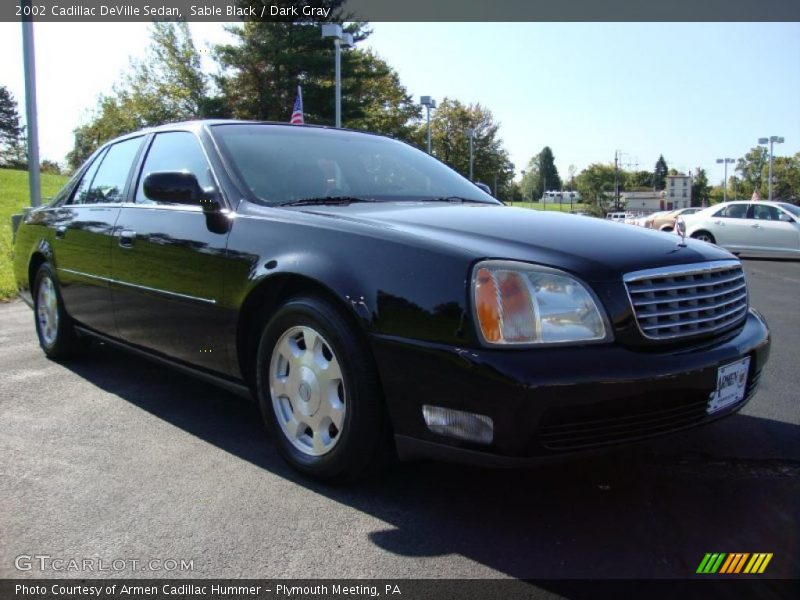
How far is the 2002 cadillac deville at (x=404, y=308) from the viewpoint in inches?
87.8

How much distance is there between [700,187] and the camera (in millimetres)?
123062

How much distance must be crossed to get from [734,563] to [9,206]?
25849 millimetres

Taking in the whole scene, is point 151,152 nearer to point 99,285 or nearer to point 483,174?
point 99,285

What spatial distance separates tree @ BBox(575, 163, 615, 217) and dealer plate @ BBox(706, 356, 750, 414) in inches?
4372

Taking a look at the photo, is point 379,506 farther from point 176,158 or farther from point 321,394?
point 176,158

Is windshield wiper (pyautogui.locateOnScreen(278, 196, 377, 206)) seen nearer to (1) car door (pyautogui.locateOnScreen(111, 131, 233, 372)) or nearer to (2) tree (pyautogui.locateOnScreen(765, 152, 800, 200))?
(1) car door (pyautogui.locateOnScreen(111, 131, 233, 372))

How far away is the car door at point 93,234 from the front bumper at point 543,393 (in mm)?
2335

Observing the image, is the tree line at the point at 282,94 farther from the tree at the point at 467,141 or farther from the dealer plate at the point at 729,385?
the dealer plate at the point at 729,385

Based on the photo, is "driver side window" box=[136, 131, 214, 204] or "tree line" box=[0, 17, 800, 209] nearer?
"driver side window" box=[136, 131, 214, 204]

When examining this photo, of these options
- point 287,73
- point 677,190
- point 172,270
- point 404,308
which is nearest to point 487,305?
point 404,308

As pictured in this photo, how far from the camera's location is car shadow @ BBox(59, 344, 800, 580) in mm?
2258

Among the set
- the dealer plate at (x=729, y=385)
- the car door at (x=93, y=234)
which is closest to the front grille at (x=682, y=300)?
the dealer plate at (x=729, y=385)

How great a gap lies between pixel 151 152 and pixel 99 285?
85 cm

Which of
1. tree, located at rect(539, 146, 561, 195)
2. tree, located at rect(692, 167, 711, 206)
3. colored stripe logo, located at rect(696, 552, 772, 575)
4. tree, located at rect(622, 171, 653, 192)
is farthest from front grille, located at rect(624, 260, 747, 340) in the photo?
tree, located at rect(539, 146, 561, 195)
